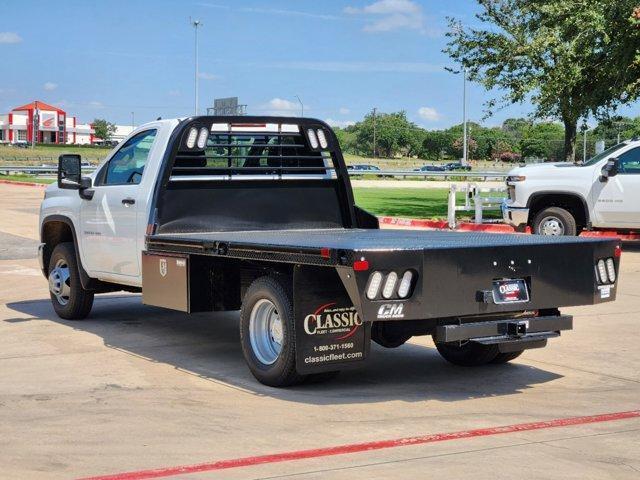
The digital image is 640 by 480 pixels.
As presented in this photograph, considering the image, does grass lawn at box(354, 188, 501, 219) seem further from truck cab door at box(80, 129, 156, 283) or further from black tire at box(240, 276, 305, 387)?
black tire at box(240, 276, 305, 387)

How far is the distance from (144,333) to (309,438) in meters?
4.36

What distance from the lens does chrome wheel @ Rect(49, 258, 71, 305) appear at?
10953mm

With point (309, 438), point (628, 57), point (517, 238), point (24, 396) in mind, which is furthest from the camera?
point (628, 57)

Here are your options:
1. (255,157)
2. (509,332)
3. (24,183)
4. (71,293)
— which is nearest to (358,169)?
(24,183)

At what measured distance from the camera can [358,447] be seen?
6094mm

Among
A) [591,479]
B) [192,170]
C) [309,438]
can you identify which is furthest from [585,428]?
[192,170]

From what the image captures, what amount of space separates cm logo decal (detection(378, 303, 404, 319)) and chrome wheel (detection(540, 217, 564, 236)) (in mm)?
12647

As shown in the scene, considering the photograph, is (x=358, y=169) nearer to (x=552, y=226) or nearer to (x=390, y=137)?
(x=552, y=226)

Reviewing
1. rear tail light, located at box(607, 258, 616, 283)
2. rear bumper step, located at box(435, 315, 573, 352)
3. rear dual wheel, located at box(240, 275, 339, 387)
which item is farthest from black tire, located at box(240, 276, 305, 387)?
rear tail light, located at box(607, 258, 616, 283)

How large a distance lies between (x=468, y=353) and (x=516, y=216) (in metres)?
11.1

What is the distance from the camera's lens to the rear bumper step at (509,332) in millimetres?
7273

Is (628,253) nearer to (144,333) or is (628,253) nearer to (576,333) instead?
(576,333)

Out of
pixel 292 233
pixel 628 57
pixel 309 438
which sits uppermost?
pixel 628 57

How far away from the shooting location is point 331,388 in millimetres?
7797
